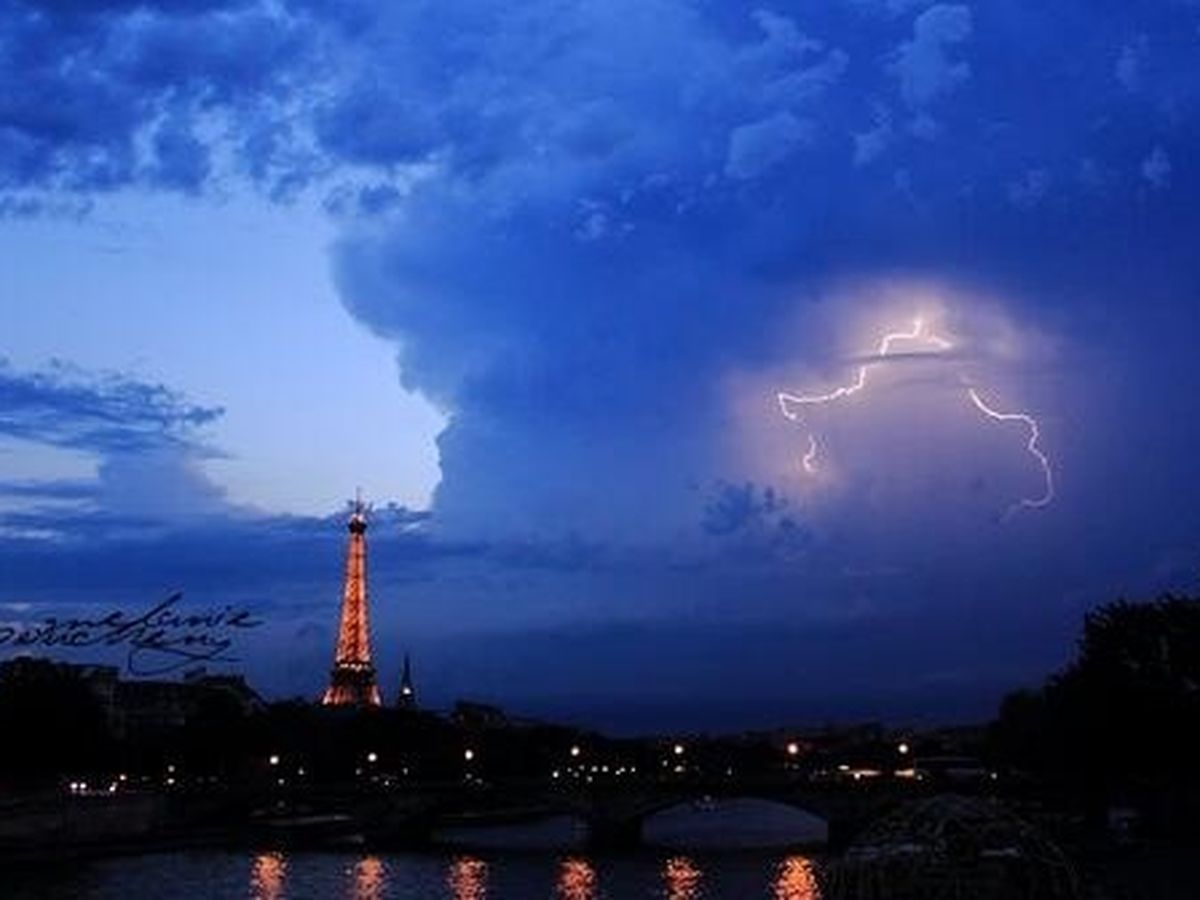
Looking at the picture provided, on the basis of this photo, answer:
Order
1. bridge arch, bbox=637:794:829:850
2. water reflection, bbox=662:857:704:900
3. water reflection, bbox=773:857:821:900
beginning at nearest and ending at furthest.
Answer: water reflection, bbox=773:857:821:900 < water reflection, bbox=662:857:704:900 < bridge arch, bbox=637:794:829:850

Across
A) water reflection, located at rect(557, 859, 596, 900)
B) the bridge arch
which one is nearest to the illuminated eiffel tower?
the bridge arch

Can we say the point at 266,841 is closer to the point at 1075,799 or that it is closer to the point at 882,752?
the point at 1075,799

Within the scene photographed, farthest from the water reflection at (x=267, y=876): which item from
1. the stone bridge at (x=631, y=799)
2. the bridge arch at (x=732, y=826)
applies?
the bridge arch at (x=732, y=826)

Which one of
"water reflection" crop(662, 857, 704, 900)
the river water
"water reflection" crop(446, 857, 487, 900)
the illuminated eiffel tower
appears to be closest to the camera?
"water reflection" crop(662, 857, 704, 900)

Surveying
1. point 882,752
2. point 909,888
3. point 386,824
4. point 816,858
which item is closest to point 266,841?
point 386,824

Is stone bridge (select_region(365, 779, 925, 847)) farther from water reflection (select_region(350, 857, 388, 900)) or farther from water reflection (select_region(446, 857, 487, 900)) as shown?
water reflection (select_region(350, 857, 388, 900))

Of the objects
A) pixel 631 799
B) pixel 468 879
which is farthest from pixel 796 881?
pixel 631 799

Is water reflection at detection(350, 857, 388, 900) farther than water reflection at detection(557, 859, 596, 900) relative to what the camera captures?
Yes
